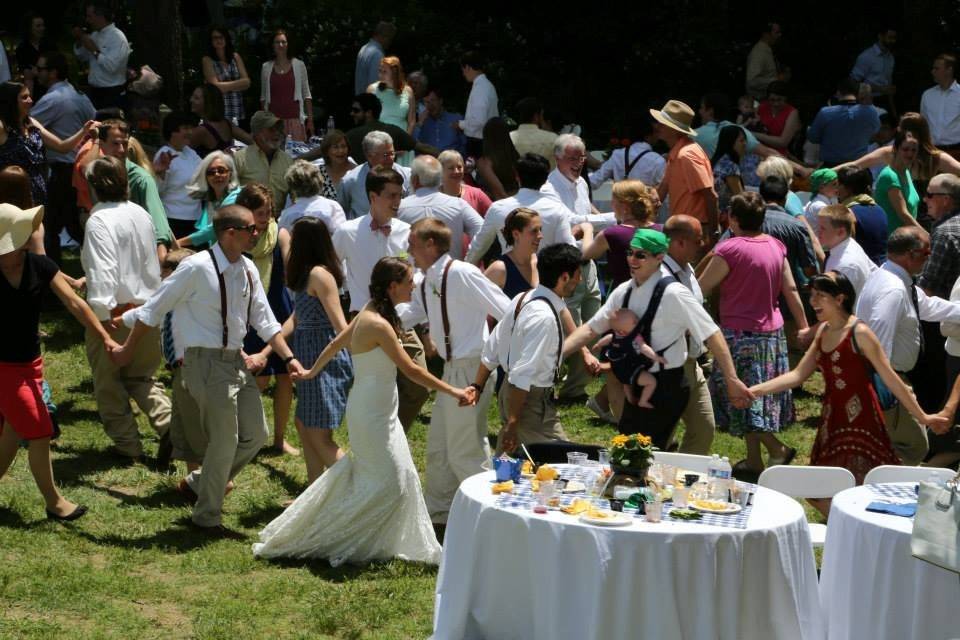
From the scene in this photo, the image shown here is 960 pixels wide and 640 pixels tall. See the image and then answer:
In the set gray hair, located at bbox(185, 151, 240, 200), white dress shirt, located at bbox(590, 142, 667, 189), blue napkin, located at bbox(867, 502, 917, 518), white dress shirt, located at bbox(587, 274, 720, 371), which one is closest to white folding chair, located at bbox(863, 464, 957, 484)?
blue napkin, located at bbox(867, 502, 917, 518)

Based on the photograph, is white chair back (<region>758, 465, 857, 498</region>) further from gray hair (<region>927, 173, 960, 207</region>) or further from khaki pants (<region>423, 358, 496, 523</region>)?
gray hair (<region>927, 173, 960, 207</region>)

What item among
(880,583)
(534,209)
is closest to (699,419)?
(534,209)

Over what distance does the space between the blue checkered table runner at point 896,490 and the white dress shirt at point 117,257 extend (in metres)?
4.80

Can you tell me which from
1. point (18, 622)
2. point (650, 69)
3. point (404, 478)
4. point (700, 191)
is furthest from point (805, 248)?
point (650, 69)

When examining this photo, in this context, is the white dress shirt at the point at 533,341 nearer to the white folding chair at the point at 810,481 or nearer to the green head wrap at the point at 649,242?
the green head wrap at the point at 649,242

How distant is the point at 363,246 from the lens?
8773mm

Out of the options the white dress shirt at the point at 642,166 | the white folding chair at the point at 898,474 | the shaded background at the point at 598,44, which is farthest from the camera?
the shaded background at the point at 598,44

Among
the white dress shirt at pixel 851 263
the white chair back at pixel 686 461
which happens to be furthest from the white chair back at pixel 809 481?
the white dress shirt at pixel 851 263

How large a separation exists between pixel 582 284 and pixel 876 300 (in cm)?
273

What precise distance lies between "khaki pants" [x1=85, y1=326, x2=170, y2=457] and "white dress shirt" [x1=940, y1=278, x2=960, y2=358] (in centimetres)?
493

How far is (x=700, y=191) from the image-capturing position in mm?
10297

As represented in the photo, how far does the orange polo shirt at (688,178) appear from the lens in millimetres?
10242

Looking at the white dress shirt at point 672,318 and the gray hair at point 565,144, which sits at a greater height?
the gray hair at point 565,144

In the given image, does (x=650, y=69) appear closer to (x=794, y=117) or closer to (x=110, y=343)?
(x=794, y=117)
